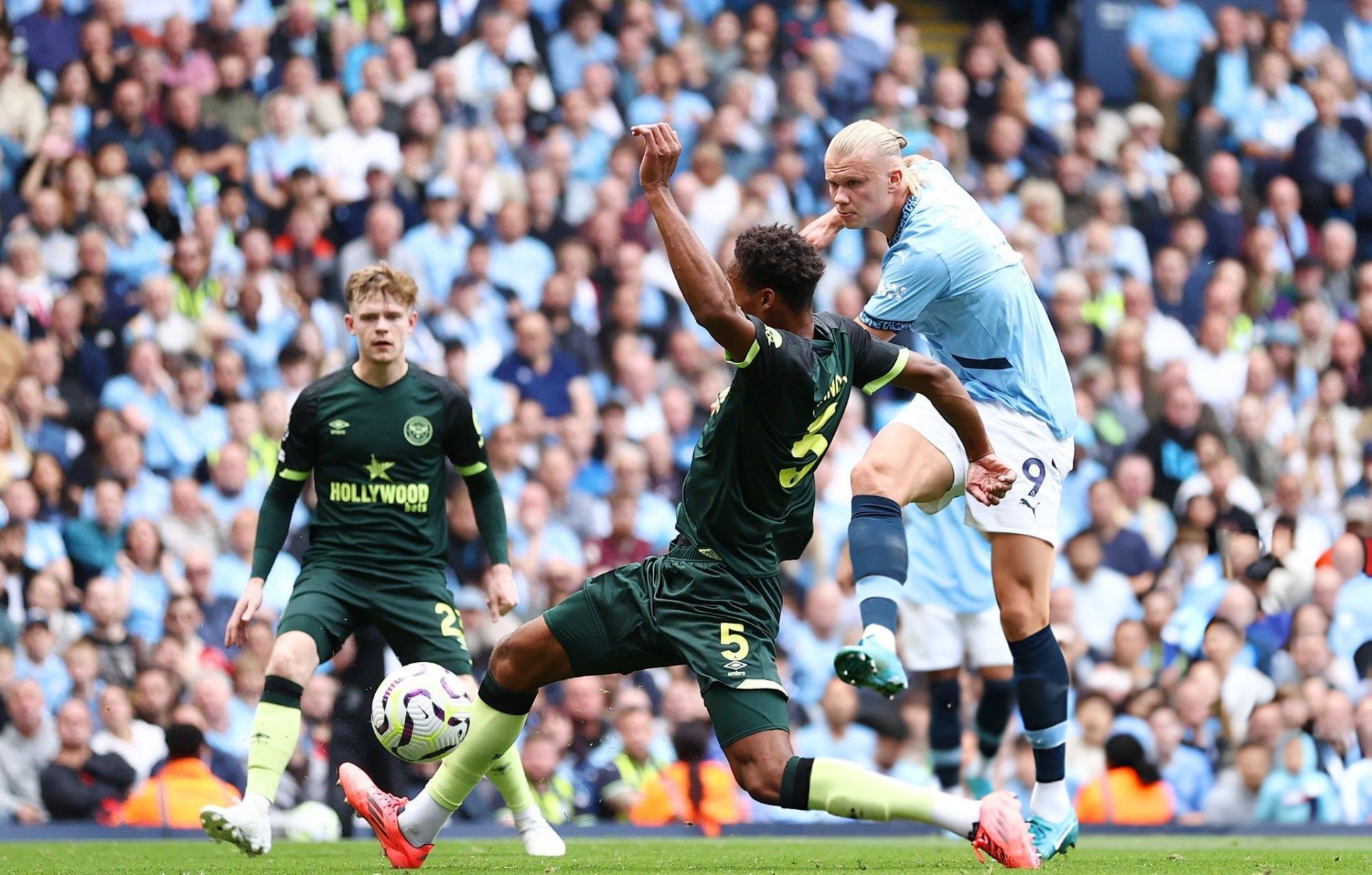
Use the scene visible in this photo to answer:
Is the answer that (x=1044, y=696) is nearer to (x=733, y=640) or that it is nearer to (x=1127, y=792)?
(x=733, y=640)

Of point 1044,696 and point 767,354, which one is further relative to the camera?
point 1044,696

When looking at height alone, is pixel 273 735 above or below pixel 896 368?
below

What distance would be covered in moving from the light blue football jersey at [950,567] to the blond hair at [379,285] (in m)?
3.03

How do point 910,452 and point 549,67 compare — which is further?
point 549,67

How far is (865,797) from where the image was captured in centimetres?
583

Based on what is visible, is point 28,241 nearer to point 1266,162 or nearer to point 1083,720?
point 1083,720

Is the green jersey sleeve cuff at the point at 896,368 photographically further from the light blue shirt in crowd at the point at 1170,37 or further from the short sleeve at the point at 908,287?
the light blue shirt in crowd at the point at 1170,37

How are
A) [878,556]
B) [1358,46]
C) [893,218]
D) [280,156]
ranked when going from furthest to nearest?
1. [1358,46]
2. [280,156]
3. [893,218]
4. [878,556]

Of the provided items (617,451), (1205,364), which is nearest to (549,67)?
(617,451)

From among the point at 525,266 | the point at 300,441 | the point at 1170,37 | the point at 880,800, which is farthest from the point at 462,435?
the point at 1170,37

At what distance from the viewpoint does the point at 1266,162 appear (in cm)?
1614

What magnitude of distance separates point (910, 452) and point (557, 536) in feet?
16.3

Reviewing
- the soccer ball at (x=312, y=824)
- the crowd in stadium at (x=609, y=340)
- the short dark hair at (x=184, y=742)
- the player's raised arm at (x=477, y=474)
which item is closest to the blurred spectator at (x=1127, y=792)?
the crowd in stadium at (x=609, y=340)

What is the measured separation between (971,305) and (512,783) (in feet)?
9.23
